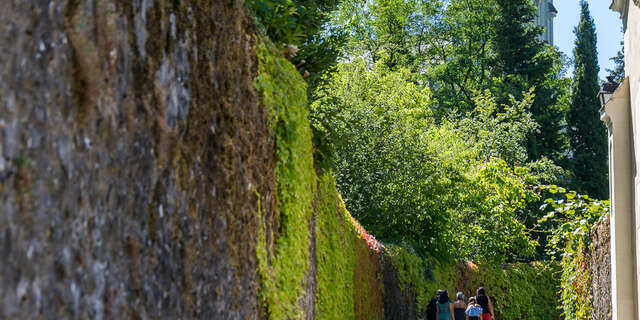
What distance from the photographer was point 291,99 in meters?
6.82

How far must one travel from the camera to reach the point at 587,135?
127ft

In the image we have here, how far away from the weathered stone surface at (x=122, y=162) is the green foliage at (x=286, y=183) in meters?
0.59

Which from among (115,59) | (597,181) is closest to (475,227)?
(597,181)

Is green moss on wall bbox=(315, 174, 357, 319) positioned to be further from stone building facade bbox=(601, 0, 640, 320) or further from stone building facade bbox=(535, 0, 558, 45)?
stone building facade bbox=(535, 0, 558, 45)

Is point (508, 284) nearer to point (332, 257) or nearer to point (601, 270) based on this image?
point (601, 270)

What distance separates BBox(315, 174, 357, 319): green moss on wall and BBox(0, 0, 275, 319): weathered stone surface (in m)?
3.58

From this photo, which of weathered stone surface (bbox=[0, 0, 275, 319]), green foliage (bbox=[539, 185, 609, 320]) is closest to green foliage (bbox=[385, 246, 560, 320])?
green foliage (bbox=[539, 185, 609, 320])

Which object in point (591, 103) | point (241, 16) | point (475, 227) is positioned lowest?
point (475, 227)

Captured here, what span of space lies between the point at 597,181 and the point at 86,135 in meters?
37.8

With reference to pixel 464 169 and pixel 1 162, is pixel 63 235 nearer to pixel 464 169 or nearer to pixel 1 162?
pixel 1 162

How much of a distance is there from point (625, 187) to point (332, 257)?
4168mm

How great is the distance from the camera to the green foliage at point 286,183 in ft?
19.7

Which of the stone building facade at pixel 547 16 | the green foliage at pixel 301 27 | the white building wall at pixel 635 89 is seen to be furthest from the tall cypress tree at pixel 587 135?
the stone building facade at pixel 547 16

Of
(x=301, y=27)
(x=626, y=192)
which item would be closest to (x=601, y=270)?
(x=626, y=192)
